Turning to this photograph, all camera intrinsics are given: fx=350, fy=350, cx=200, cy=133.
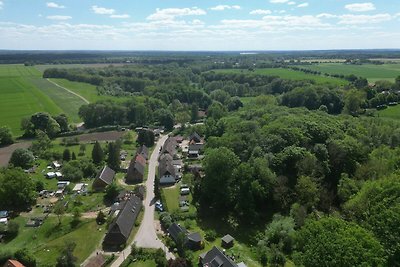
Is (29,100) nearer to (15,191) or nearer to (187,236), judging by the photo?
(15,191)

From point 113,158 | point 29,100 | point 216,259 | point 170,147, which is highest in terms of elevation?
point 29,100

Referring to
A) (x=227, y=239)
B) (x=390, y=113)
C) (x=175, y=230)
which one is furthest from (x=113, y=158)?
(x=390, y=113)

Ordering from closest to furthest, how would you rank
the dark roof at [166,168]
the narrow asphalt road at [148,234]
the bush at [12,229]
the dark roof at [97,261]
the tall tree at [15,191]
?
1. the dark roof at [97,261]
2. the narrow asphalt road at [148,234]
3. the bush at [12,229]
4. the tall tree at [15,191]
5. the dark roof at [166,168]

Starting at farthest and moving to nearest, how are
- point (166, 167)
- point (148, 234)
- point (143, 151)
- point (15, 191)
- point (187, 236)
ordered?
point (143, 151)
point (166, 167)
point (15, 191)
point (148, 234)
point (187, 236)

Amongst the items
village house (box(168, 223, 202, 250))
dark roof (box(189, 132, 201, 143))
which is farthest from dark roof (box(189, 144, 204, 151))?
village house (box(168, 223, 202, 250))

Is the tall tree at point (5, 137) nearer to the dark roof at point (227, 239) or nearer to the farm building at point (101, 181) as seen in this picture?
the farm building at point (101, 181)

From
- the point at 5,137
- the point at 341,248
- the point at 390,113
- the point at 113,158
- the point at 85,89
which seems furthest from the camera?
the point at 85,89

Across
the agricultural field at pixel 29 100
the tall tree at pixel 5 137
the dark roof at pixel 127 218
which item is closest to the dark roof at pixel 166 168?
the dark roof at pixel 127 218
